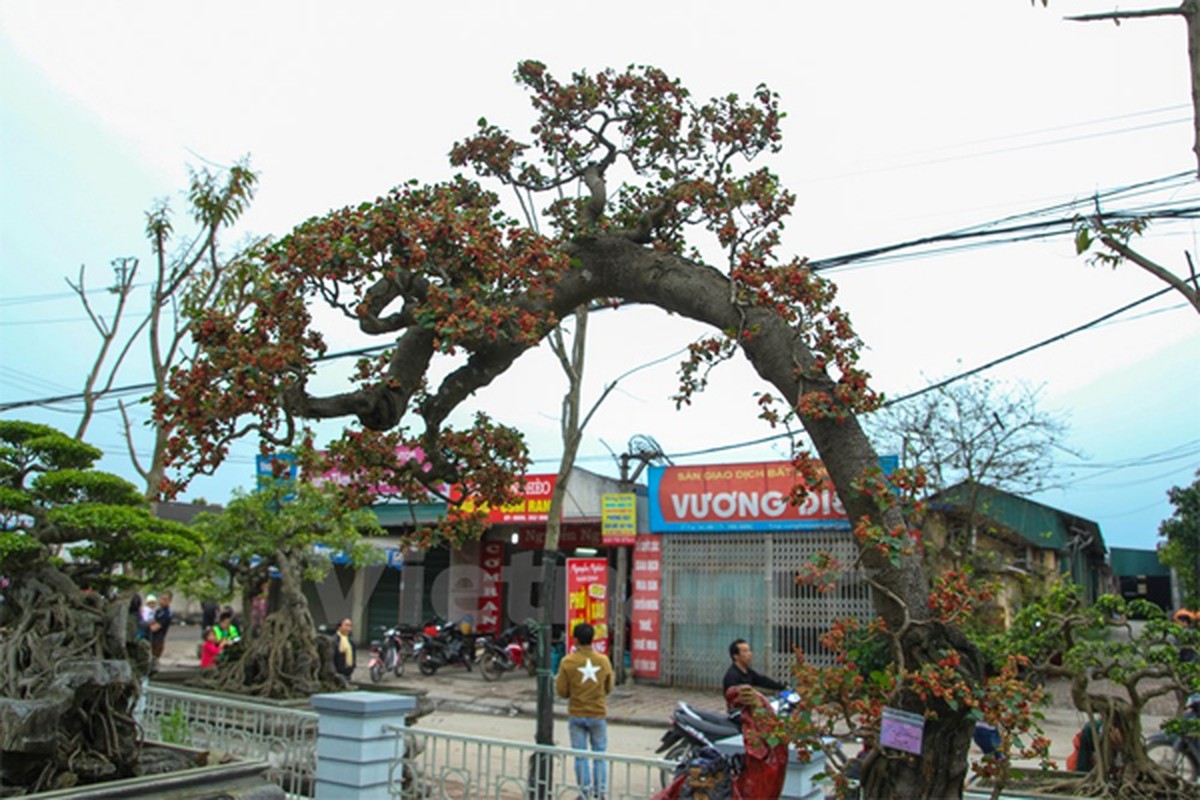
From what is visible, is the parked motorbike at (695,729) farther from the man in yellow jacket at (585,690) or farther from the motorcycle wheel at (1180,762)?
the motorcycle wheel at (1180,762)

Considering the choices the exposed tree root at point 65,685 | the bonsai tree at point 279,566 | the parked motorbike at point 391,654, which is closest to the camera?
the exposed tree root at point 65,685

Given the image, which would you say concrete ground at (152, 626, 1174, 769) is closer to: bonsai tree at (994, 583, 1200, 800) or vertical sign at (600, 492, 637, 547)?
vertical sign at (600, 492, 637, 547)

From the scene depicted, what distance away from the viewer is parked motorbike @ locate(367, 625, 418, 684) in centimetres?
1695

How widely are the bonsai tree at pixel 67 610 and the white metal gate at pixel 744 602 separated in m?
9.38

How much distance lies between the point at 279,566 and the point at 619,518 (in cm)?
616

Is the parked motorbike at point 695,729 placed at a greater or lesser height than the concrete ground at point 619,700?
greater

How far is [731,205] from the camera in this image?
4.39 metres

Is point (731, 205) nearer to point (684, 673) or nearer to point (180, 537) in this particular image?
point (180, 537)

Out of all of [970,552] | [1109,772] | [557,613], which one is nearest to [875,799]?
[1109,772]

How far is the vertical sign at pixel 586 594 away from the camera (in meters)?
14.5

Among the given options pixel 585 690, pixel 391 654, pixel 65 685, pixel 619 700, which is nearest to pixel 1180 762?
pixel 585 690

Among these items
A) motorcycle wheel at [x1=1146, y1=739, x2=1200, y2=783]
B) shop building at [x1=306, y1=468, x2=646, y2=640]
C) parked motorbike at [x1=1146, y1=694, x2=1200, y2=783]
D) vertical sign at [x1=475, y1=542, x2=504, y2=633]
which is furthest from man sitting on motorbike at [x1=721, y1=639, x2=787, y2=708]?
vertical sign at [x1=475, y1=542, x2=504, y2=633]

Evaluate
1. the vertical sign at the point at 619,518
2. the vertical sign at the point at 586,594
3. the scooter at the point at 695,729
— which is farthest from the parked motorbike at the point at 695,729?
the vertical sign at the point at 619,518

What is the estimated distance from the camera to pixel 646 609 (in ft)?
52.6
